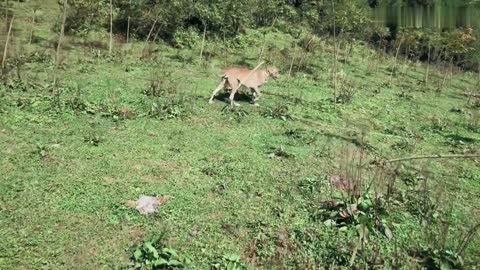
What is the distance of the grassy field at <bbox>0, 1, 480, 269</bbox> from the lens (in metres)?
4.85

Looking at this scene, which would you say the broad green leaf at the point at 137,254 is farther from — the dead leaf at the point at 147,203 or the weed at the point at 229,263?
the dead leaf at the point at 147,203

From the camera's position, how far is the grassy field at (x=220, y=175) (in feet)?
15.9

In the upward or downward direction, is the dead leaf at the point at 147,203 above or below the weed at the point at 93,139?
below

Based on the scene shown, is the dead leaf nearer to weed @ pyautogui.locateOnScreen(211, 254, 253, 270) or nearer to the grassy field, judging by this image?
the grassy field

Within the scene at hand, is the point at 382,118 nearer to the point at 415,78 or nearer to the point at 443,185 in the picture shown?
the point at 443,185

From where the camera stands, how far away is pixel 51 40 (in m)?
14.9

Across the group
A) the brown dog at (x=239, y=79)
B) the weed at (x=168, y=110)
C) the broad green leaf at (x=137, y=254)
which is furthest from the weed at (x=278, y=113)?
the broad green leaf at (x=137, y=254)

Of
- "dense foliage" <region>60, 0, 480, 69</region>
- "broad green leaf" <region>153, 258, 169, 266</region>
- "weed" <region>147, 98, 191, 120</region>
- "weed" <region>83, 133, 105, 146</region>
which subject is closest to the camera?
"broad green leaf" <region>153, 258, 169, 266</region>

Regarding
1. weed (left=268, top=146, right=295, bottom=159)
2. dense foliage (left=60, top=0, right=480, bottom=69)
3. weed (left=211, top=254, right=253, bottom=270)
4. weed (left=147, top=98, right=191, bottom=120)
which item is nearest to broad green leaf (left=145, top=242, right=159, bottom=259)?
weed (left=211, top=254, right=253, bottom=270)

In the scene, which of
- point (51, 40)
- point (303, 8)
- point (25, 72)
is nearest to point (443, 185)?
point (25, 72)

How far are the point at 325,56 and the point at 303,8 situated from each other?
419 centimetres

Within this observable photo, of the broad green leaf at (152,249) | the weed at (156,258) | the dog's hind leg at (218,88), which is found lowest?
the weed at (156,258)

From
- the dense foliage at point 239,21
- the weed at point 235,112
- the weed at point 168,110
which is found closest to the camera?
the weed at point 168,110

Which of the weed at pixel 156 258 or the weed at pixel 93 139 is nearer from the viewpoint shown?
the weed at pixel 156 258
